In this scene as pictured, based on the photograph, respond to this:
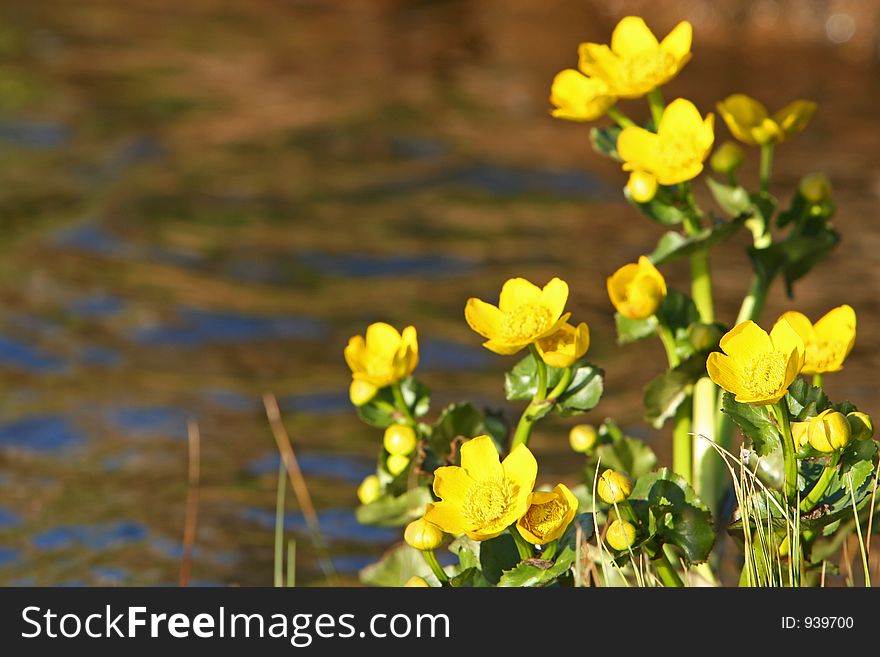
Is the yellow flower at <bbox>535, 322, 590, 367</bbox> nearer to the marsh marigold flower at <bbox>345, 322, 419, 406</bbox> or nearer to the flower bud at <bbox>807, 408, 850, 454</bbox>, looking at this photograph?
the marsh marigold flower at <bbox>345, 322, 419, 406</bbox>

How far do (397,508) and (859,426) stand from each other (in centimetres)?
72

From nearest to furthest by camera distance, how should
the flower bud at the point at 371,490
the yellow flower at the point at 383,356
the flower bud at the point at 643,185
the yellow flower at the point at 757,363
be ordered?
the yellow flower at the point at 757,363
the yellow flower at the point at 383,356
the flower bud at the point at 643,185
the flower bud at the point at 371,490

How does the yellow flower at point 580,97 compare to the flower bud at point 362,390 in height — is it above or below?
above

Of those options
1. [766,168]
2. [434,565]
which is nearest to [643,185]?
[766,168]

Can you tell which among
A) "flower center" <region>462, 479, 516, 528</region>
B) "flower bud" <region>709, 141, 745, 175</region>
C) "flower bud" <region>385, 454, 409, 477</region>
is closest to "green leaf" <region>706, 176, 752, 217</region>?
"flower bud" <region>709, 141, 745, 175</region>

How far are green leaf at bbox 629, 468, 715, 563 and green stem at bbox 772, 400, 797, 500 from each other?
0.46 feet

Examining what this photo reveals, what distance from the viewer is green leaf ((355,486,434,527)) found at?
1.87m

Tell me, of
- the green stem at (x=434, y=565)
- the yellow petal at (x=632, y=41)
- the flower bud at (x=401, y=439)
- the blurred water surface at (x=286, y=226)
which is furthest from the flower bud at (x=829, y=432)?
the blurred water surface at (x=286, y=226)

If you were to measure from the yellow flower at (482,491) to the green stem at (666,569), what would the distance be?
10.3 inches

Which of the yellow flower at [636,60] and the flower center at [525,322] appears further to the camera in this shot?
the yellow flower at [636,60]

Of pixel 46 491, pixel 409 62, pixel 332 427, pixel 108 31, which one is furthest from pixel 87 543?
pixel 108 31

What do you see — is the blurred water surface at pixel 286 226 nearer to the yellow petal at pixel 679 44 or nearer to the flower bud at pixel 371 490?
the flower bud at pixel 371 490

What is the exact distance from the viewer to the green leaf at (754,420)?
1460 mm
